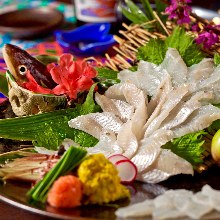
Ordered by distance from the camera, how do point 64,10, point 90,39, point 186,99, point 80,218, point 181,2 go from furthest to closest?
point 64,10 < point 90,39 < point 181,2 < point 186,99 < point 80,218

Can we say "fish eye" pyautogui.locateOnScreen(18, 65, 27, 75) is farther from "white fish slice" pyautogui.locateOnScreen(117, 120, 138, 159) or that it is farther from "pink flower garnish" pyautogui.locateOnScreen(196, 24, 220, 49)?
"pink flower garnish" pyautogui.locateOnScreen(196, 24, 220, 49)

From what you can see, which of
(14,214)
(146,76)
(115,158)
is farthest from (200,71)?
(14,214)

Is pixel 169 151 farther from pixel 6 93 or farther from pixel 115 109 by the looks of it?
pixel 6 93

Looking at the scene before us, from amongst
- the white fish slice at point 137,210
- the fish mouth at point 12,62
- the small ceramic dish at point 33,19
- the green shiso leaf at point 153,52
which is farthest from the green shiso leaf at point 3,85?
the small ceramic dish at point 33,19

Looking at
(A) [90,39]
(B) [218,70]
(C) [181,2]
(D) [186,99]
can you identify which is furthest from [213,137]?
(A) [90,39]

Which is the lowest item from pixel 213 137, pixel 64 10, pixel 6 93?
pixel 64 10

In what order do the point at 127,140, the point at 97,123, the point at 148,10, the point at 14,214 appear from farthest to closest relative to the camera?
1. the point at 148,10
2. the point at 97,123
3. the point at 127,140
4. the point at 14,214

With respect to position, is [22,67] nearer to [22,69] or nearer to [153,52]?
[22,69]
